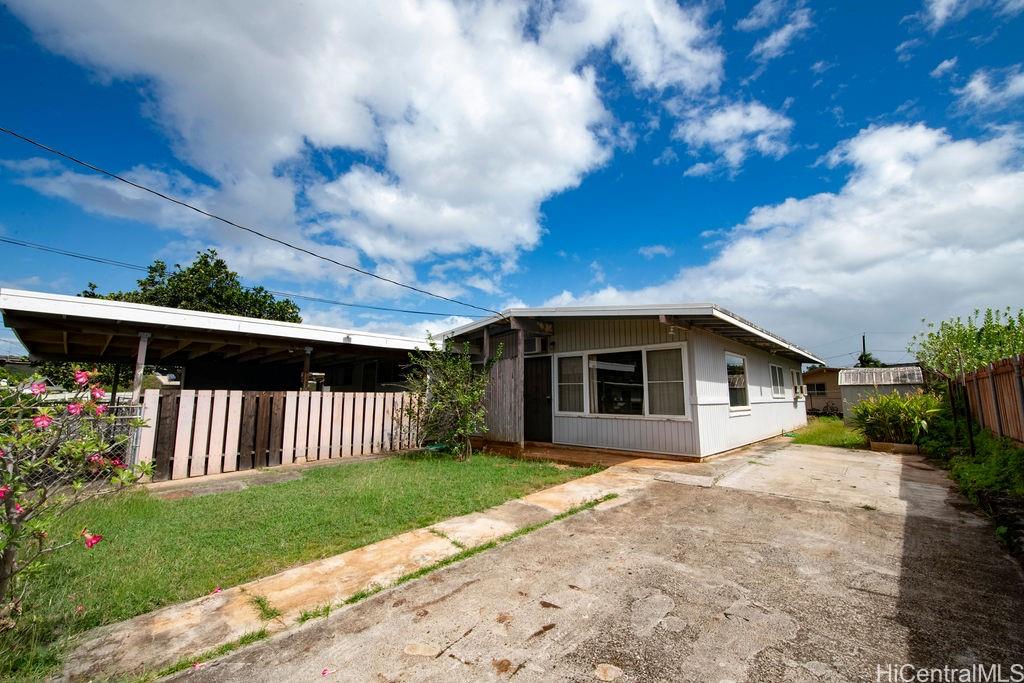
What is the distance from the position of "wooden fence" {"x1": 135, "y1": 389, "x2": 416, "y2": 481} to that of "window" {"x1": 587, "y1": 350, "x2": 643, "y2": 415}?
4.32 meters

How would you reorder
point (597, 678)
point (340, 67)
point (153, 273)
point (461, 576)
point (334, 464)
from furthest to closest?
1. point (153, 273)
2. point (334, 464)
3. point (340, 67)
4. point (461, 576)
5. point (597, 678)

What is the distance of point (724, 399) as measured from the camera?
8531 mm

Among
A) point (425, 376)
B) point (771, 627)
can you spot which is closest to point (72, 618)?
point (771, 627)

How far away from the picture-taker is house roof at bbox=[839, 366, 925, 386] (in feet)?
57.8

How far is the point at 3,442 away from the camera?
2029 millimetres

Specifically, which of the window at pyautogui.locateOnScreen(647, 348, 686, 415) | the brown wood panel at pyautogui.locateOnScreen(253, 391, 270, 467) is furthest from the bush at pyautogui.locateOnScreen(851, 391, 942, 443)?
the brown wood panel at pyautogui.locateOnScreen(253, 391, 270, 467)

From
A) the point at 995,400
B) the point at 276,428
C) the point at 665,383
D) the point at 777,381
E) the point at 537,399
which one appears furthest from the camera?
the point at 777,381

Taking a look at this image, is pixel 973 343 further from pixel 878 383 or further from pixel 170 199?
pixel 170 199

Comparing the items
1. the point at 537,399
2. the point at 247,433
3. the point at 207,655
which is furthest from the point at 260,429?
the point at 207,655

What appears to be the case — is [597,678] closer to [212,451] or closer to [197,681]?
[197,681]

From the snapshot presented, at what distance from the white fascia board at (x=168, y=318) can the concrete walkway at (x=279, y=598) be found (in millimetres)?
5252

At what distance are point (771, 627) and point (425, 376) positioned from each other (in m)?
7.63

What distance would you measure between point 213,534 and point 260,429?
403cm

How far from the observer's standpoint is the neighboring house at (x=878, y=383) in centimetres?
1728
